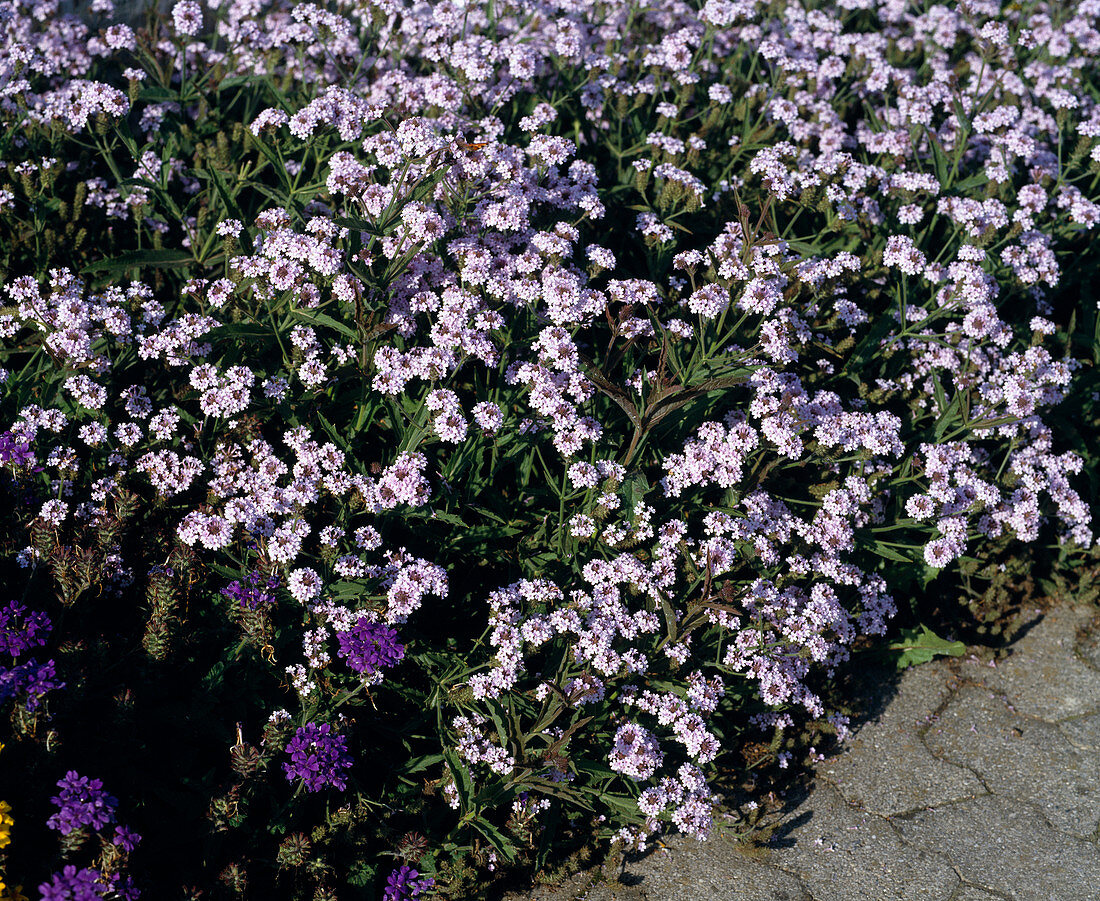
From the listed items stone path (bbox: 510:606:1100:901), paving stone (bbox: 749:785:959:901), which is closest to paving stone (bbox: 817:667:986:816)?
stone path (bbox: 510:606:1100:901)

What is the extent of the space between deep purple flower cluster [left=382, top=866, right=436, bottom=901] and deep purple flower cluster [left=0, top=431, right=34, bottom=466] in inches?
74.6

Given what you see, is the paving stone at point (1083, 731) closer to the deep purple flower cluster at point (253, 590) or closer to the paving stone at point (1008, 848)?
the paving stone at point (1008, 848)

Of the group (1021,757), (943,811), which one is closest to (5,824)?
(943,811)

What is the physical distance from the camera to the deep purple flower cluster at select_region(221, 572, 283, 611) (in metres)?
3.04

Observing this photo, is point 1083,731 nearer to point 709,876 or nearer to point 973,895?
point 973,895

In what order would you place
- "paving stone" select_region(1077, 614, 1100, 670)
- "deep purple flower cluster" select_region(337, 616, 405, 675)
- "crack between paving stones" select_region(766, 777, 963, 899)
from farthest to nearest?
"paving stone" select_region(1077, 614, 1100, 670), "crack between paving stones" select_region(766, 777, 963, 899), "deep purple flower cluster" select_region(337, 616, 405, 675)

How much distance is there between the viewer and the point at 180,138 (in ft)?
15.6

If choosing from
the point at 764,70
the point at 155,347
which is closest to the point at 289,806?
the point at 155,347

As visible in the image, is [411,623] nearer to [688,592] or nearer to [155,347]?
[688,592]

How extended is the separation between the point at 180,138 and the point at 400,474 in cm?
259

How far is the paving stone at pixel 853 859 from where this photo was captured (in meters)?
3.31

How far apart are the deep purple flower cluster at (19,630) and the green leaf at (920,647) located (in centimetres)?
343

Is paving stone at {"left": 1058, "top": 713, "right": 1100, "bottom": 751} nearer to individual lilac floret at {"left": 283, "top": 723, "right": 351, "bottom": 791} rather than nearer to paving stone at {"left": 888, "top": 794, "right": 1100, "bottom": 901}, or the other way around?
paving stone at {"left": 888, "top": 794, "right": 1100, "bottom": 901}

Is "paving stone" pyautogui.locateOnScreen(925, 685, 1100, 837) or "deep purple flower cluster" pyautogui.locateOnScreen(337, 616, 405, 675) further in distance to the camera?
"paving stone" pyautogui.locateOnScreen(925, 685, 1100, 837)
